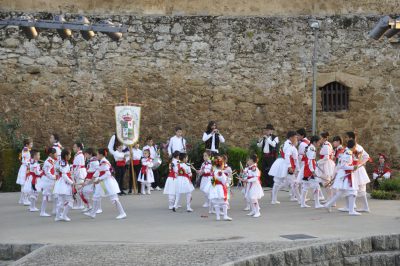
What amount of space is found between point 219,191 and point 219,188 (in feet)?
0.23

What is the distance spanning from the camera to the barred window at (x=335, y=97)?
71.6 ft

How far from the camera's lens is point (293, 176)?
53.7 ft

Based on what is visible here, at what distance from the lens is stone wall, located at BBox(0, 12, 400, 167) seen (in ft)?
67.1

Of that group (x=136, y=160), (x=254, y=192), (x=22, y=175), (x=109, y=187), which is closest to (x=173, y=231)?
(x=109, y=187)

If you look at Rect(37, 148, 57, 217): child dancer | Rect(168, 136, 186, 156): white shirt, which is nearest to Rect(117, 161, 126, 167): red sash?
Rect(168, 136, 186, 156): white shirt

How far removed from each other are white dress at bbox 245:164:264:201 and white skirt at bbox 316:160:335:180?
5.89 ft

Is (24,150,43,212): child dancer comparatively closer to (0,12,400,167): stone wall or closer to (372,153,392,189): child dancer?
(0,12,400,167): stone wall

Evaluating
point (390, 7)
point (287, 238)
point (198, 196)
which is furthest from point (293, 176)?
point (390, 7)

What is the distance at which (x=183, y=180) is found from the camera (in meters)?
15.2

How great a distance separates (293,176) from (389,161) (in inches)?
263

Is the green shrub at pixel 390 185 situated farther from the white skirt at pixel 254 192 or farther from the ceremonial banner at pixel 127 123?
the ceremonial banner at pixel 127 123

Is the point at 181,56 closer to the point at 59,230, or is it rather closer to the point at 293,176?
the point at 293,176

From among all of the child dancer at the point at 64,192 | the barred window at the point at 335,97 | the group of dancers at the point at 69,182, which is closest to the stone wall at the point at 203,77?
the barred window at the point at 335,97

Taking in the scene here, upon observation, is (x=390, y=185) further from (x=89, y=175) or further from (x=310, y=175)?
(x=89, y=175)
